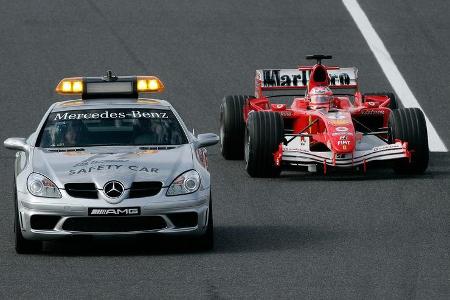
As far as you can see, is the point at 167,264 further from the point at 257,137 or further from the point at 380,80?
the point at 380,80

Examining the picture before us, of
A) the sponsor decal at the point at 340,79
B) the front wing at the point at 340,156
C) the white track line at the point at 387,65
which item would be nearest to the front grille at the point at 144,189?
the front wing at the point at 340,156

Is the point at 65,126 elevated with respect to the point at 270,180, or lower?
elevated

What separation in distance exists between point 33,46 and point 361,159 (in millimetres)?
11505

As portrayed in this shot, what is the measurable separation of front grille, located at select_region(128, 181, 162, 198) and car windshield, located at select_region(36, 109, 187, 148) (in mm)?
1258

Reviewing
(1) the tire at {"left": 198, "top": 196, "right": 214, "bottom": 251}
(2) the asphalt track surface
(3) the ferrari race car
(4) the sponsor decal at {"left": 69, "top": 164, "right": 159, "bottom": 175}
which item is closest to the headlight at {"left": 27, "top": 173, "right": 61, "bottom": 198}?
(3) the ferrari race car

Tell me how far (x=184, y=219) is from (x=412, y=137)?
6829 millimetres

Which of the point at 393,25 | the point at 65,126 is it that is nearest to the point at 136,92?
the point at 65,126

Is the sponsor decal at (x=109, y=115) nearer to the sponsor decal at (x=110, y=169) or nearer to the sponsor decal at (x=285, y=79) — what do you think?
the sponsor decal at (x=110, y=169)

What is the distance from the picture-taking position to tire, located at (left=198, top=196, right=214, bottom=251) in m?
15.1

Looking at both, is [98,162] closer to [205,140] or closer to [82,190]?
[82,190]

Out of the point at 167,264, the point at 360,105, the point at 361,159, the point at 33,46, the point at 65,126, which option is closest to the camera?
the point at 167,264

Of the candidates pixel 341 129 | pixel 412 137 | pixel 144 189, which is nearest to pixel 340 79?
pixel 412 137

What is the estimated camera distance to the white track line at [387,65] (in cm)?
2508

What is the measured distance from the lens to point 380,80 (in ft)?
96.0
